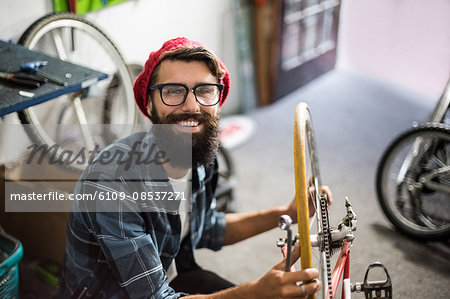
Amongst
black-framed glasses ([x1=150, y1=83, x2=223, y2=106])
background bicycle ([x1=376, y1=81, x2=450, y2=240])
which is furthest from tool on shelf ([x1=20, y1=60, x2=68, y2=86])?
background bicycle ([x1=376, y1=81, x2=450, y2=240])

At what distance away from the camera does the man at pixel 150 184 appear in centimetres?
133

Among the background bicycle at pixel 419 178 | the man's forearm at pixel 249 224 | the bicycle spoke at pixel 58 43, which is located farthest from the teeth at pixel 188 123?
the background bicycle at pixel 419 178

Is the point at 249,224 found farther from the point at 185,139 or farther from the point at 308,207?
the point at 308,207

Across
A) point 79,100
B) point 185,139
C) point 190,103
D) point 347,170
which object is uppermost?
point 190,103

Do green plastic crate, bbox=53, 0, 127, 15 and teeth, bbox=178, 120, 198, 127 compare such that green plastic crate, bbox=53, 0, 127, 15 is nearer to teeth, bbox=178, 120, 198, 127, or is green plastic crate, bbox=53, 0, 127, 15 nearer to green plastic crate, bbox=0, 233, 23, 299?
green plastic crate, bbox=0, 233, 23, 299

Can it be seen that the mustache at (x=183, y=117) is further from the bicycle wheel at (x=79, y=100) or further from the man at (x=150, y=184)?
the bicycle wheel at (x=79, y=100)

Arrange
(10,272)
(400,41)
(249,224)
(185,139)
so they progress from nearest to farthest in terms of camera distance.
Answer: (185,139)
(249,224)
(10,272)
(400,41)

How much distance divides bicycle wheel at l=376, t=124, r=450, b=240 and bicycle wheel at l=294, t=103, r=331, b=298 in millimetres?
1277

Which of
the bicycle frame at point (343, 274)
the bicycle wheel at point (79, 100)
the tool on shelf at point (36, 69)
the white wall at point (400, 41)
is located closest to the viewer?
the bicycle frame at point (343, 274)

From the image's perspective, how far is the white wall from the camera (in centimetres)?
397

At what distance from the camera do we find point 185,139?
1.42 m

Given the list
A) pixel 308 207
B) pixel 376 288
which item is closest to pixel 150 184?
pixel 308 207

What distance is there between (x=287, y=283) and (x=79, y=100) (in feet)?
4.68

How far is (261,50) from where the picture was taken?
3834 mm
